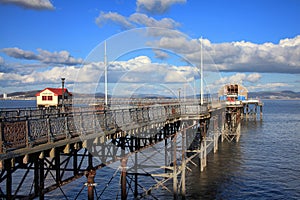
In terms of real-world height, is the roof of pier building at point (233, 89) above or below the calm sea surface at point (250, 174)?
above

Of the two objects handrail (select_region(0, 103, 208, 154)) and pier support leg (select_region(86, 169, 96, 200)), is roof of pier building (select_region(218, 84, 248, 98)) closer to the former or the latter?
handrail (select_region(0, 103, 208, 154))

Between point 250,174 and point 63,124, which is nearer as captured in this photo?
point 63,124

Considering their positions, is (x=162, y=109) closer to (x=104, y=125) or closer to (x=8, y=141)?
(x=104, y=125)

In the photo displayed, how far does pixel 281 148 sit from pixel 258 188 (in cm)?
2181

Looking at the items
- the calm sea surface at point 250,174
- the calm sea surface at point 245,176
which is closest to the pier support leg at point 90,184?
the calm sea surface at point 245,176

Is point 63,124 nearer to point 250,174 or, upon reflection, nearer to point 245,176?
point 245,176

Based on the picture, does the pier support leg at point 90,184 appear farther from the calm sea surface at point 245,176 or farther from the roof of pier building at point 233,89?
the roof of pier building at point 233,89

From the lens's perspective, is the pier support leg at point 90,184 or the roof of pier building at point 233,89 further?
the roof of pier building at point 233,89

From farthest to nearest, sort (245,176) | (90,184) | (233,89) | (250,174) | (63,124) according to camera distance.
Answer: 1. (233,89)
2. (250,174)
3. (245,176)
4. (90,184)
5. (63,124)

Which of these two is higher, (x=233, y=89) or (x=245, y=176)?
(x=233, y=89)

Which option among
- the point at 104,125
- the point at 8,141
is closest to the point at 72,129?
the point at 104,125

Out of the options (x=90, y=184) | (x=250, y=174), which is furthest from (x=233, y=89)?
(x=90, y=184)

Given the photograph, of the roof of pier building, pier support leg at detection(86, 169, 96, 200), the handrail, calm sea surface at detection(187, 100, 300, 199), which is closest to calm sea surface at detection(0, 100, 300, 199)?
calm sea surface at detection(187, 100, 300, 199)

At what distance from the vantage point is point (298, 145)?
51.4m
